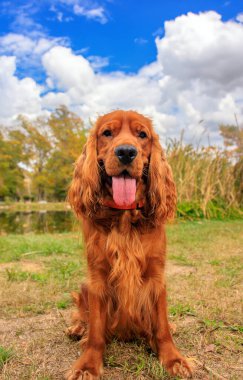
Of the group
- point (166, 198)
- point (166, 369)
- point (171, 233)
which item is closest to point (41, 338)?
point (166, 369)

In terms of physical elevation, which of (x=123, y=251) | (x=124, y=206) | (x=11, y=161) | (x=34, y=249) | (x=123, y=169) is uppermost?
(x=11, y=161)

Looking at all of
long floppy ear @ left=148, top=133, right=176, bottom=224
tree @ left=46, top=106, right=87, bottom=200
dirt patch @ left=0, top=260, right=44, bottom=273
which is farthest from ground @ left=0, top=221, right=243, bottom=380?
tree @ left=46, top=106, right=87, bottom=200

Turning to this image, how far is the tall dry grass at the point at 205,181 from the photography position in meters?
10.2

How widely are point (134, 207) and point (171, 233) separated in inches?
213

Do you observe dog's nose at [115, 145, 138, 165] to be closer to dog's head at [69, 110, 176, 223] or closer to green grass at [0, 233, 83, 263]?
dog's head at [69, 110, 176, 223]

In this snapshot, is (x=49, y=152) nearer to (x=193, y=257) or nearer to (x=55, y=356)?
(x=193, y=257)

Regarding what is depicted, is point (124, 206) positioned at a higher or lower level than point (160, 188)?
lower

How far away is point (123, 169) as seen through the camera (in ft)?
7.31

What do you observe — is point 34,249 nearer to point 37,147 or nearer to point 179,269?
point 179,269

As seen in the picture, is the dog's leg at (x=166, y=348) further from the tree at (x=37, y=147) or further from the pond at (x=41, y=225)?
the tree at (x=37, y=147)

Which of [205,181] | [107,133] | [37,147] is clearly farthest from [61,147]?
[107,133]

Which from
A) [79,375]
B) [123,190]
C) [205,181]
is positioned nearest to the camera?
[79,375]

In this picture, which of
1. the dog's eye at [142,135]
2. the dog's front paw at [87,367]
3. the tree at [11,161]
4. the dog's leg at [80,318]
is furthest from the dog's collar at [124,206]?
the tree at [11,161]

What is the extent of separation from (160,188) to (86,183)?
0.51 m
